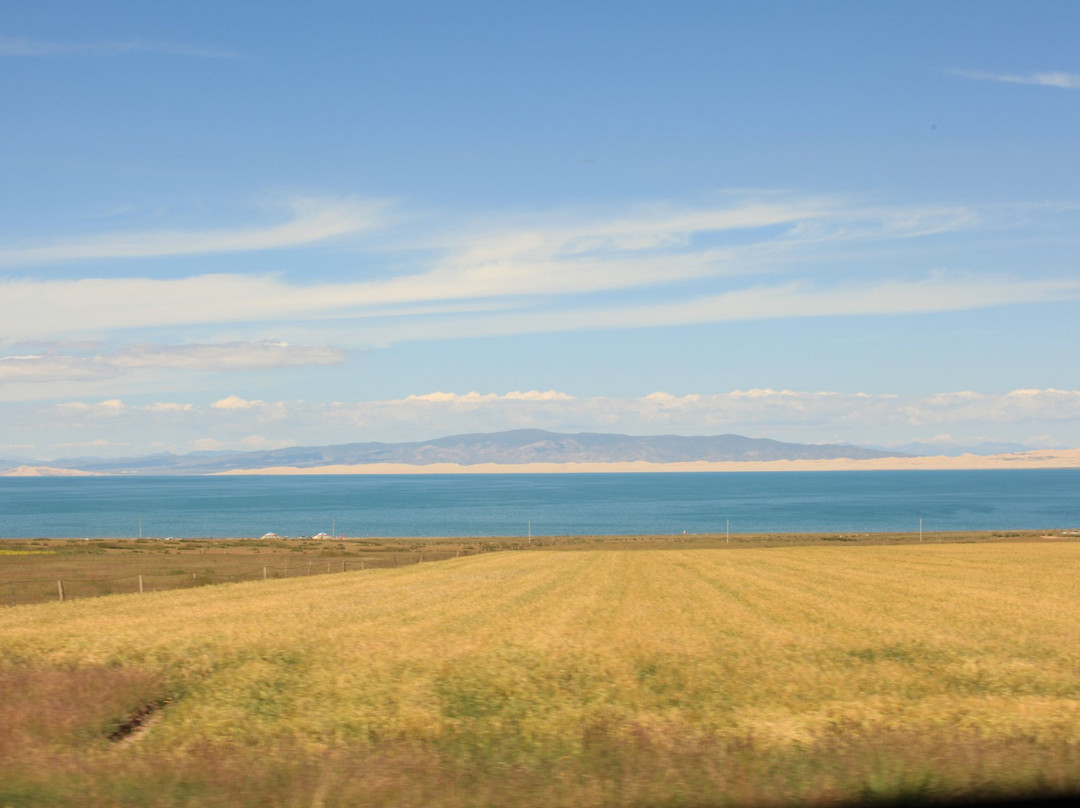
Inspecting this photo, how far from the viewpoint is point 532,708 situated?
1471cm

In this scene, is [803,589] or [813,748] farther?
[803,589]

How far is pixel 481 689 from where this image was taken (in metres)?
15.9

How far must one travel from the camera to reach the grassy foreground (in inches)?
464

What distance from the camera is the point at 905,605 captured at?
29531 millimetres

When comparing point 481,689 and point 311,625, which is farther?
point 311,625

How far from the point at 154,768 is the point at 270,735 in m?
1.68

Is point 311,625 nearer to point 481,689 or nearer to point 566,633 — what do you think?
point 566,633

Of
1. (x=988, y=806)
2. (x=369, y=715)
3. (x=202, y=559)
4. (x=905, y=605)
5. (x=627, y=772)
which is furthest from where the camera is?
(x=202, y=559)

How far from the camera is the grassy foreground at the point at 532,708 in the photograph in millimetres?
11797

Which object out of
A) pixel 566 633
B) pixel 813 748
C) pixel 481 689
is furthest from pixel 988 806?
pixel 566 633

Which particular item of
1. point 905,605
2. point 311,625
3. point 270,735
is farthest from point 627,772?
point 905,605

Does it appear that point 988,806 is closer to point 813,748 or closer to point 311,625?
point 813,748

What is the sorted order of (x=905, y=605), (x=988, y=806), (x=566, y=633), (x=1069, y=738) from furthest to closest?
(x=905, y=605) → (x=566, y=633) → (x=1069, y=738) → (x=988, y=806)

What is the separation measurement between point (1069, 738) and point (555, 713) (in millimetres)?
7471
